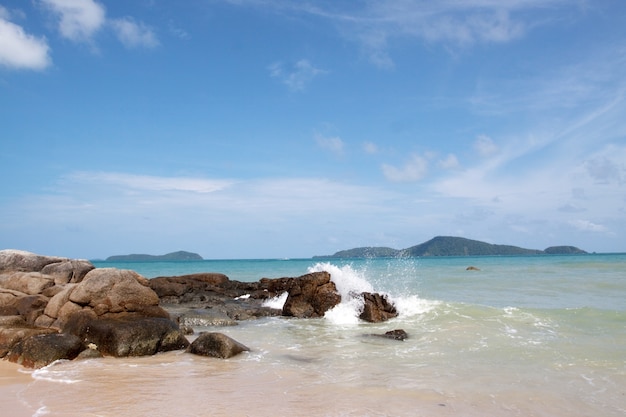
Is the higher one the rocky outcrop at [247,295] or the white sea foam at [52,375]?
the rocky outcrop at [247,295]

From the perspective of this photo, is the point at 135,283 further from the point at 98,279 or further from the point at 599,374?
the point at 599,374

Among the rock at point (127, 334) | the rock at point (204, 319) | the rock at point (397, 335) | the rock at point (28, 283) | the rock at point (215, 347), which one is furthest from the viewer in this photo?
the rock at point (204, 319)

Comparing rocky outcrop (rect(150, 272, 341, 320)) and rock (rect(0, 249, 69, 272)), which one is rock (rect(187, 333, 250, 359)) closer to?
rocky outcrop (rect(150, 272, 341, 320))

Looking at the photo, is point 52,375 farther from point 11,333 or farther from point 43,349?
point 11,333

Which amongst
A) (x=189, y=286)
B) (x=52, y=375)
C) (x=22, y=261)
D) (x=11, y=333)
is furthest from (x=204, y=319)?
(x=189, y=286)

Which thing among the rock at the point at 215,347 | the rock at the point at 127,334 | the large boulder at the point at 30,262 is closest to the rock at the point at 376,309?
the rock at the point at 215,347

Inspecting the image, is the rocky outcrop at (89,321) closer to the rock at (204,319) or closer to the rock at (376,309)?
the rock at (204,319)

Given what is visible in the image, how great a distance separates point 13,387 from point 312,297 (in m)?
12.1

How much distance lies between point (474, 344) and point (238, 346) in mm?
5728

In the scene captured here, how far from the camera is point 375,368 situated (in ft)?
31.2

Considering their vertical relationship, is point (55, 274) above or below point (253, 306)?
above

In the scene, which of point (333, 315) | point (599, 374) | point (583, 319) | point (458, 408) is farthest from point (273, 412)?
point (583, 319)

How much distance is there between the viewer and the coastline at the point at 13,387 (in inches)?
261

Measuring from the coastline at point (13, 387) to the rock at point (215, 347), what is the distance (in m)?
3.14
